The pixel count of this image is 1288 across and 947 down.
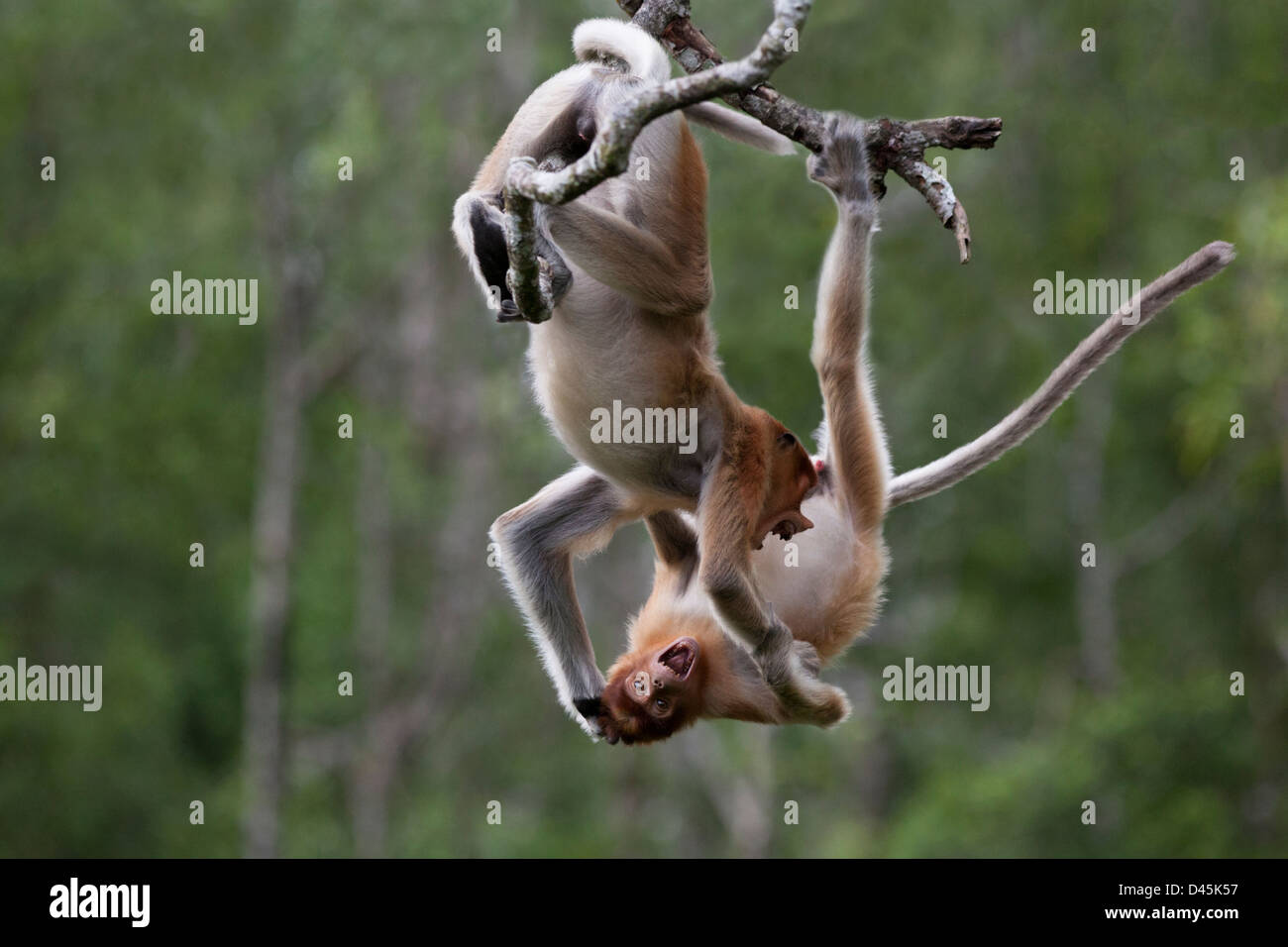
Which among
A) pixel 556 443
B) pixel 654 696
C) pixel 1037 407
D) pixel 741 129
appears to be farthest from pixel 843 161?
pixel 556 443

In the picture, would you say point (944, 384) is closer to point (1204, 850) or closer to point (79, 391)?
point (1204, 850)

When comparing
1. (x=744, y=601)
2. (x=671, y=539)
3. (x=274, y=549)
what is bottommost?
(x=744, y=601)

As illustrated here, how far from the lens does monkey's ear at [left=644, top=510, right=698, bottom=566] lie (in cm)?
641

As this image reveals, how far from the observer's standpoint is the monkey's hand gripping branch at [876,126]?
4.79 metres

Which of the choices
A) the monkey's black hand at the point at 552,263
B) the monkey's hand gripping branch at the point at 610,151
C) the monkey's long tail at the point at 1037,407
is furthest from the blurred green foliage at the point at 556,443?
the monkey's hand gripping branch at the point at 610,151

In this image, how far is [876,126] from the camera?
17.5 feet

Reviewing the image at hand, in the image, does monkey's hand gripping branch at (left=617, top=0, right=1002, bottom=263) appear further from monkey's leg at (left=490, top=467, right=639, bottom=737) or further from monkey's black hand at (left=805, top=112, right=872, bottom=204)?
monkey's leg at (left=490, top=467, right=639, bottom=737)

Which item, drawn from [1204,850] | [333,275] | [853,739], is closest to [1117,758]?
[1204,850]

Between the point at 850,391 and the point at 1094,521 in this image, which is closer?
the point at 850,391

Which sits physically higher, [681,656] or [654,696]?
[681,656]

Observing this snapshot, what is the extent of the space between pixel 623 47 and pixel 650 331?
1138mm

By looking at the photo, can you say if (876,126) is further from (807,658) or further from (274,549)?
(274,549)

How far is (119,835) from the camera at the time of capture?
24656 millimetres

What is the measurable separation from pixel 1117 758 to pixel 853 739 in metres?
4.60
